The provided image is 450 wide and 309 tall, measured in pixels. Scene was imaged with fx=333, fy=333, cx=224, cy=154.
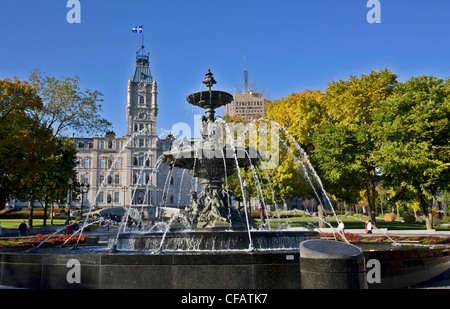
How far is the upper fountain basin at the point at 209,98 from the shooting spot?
14648mm

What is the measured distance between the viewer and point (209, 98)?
48.9 ft

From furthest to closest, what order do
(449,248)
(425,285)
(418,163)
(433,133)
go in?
(433,133) < (418,163) < (449,248) < (425,285)

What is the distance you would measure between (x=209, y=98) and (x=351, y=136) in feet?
53.2

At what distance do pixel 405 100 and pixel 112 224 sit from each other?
3423 centimetres

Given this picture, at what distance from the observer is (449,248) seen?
10.2m

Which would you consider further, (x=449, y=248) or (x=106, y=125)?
(x=106, y=125)

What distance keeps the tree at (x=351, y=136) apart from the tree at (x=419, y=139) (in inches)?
73.3

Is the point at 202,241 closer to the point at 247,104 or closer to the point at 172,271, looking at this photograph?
the point at 172,271

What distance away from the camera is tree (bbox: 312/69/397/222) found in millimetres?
26453

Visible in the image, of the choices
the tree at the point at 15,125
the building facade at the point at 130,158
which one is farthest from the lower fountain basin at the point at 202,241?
the building facade at the point at 130,158

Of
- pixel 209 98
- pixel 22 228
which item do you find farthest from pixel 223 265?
pixel 22 228

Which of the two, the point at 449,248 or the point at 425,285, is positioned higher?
the point at 449,248

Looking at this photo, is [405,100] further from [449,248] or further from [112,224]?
[112,224]
